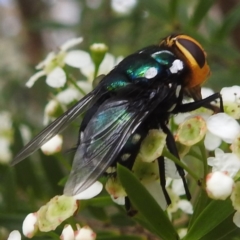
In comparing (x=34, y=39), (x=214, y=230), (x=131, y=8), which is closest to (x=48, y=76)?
(x=214, y=230)

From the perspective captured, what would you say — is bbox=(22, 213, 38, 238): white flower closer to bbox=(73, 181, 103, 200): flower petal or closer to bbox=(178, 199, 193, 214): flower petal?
bbox=(73, 181, 103, 200): flower petal

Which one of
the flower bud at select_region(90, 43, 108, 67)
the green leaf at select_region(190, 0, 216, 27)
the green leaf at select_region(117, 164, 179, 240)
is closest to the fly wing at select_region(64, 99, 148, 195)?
the green leaf at select_region(117, 164, 179, 240)

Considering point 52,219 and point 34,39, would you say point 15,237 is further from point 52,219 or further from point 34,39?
point 34,39

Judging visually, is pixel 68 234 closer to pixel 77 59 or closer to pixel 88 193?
pixel 88 193

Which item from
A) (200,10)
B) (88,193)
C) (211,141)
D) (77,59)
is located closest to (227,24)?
(200,10)

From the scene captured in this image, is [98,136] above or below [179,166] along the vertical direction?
above
